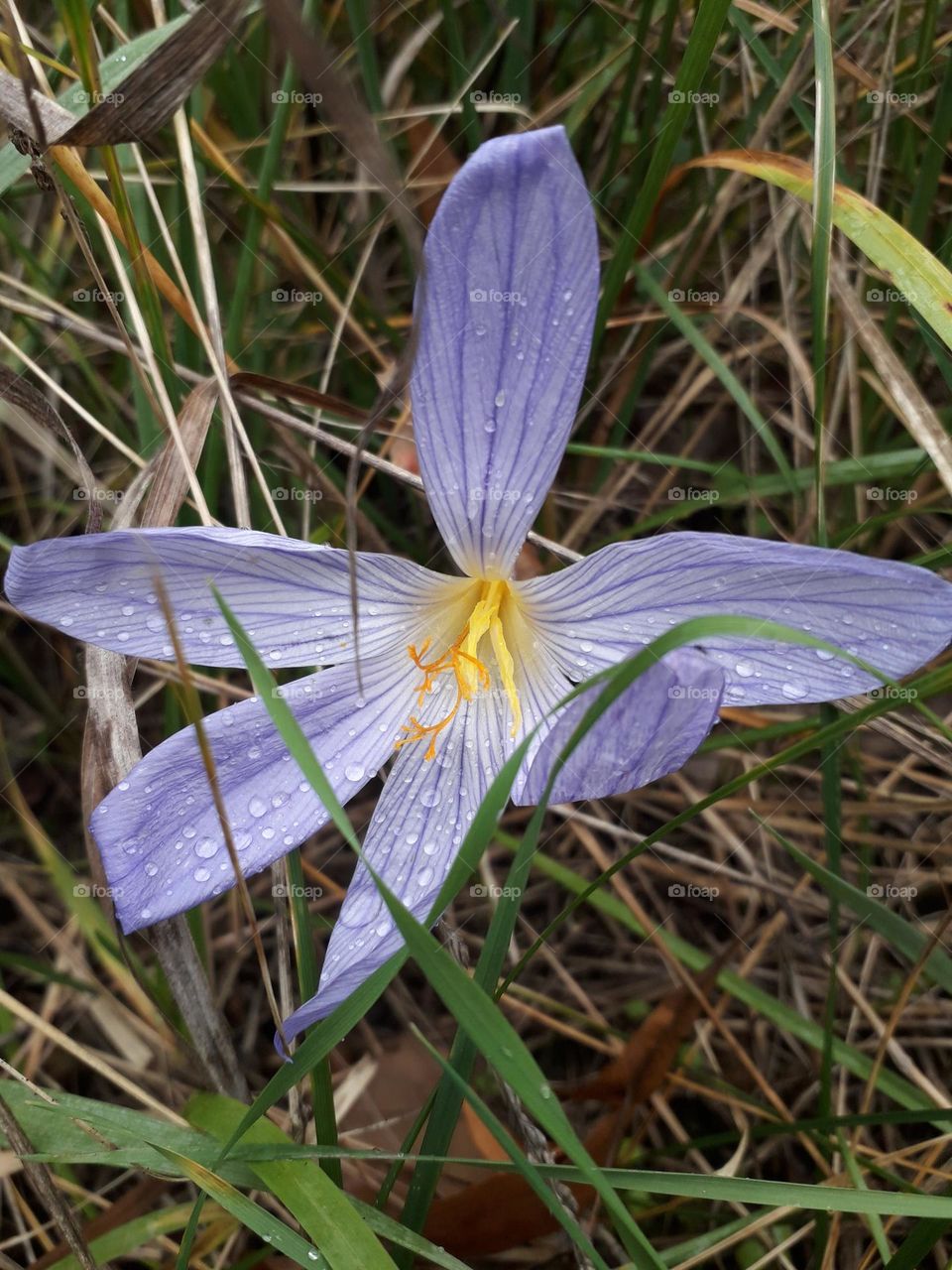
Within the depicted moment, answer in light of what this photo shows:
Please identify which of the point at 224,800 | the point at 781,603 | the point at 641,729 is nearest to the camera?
the point at 641,729

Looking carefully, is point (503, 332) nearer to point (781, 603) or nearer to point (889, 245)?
point (781, 603)

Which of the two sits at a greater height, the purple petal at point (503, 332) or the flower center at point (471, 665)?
the purple petal at point (503, 332)

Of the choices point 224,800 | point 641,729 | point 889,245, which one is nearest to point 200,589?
point 224,800

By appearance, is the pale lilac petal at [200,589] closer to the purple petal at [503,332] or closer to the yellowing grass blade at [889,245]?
the purple petal at [503,332]

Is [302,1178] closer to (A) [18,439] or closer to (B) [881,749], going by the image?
(B) [881,749]

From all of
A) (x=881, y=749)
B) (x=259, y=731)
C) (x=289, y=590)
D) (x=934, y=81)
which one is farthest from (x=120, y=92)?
(x=881, y=749)

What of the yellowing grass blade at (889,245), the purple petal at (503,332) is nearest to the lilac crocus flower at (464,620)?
the purple petal at (503,332)

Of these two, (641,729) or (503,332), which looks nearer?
(641,729)
